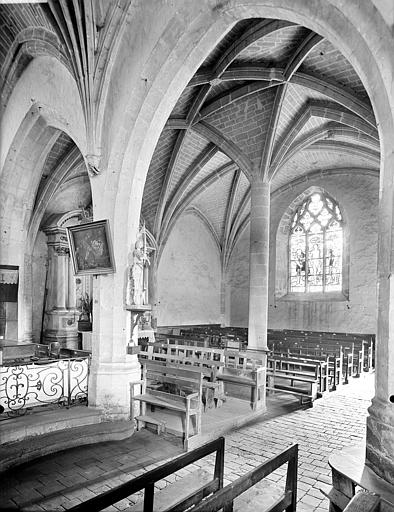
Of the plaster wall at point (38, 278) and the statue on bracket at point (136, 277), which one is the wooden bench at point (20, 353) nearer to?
the plaster wall at point (38, 278)

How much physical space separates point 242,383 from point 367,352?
7.01 metres

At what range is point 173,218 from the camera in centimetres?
1727

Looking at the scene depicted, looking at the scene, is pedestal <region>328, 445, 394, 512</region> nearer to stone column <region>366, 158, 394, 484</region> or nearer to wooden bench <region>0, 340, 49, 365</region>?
stone column <region>366, 158, 394, 484</region>

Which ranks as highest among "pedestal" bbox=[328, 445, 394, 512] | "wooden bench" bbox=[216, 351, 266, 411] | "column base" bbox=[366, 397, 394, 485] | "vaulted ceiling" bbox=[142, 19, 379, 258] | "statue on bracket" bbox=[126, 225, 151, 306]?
"vaulted ceiling" bbox=[142, 19, 379, 258]

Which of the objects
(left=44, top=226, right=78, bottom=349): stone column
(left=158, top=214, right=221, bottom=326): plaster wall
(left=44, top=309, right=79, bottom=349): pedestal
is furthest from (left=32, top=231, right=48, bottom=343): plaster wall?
(left=158, top=214, right=221, bottom=326): plaster wall

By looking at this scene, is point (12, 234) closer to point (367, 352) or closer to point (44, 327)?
point (44, 327)

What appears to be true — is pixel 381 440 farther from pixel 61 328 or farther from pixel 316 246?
pixel 316 246

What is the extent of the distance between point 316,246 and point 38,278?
1233 cm

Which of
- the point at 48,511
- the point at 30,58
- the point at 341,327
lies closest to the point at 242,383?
the point at 48,511

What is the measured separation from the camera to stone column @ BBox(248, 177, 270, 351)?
11.5 metres

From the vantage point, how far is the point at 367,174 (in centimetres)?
1686

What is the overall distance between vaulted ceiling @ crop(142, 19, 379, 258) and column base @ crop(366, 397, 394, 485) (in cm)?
742

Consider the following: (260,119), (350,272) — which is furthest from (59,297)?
(350,272)

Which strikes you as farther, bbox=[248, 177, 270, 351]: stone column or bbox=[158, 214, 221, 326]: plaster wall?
bbox=[158, 214, 221, 326]: plaster wall
